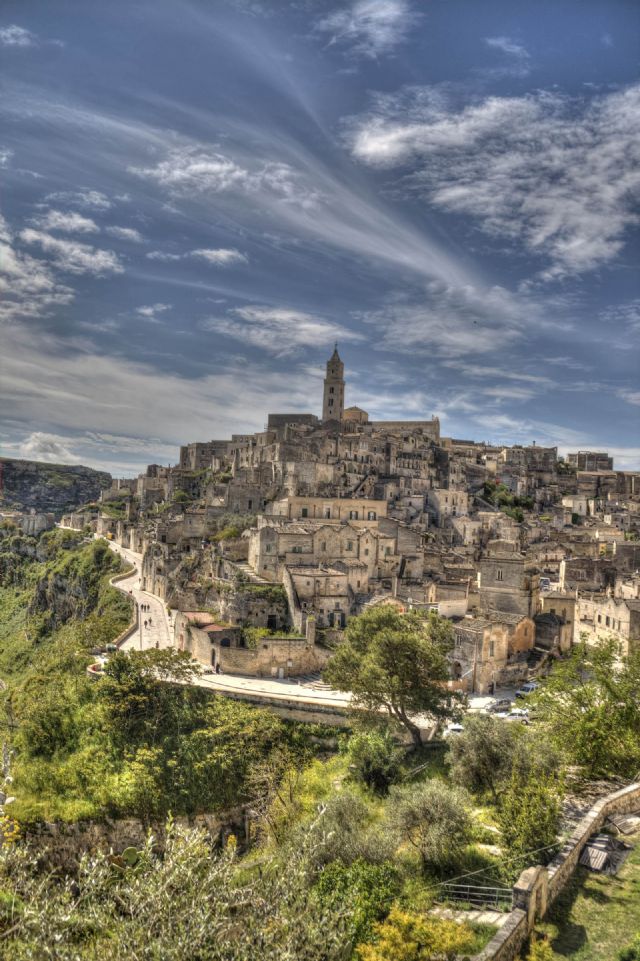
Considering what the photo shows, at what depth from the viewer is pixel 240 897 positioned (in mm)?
11922

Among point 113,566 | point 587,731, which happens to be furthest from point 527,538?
point 587,731

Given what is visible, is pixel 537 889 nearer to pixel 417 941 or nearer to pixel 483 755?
pixel 417 941

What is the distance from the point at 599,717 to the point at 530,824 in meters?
7.40

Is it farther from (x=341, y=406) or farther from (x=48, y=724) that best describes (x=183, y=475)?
(x=48, y=724)

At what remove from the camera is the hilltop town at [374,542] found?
123 feet

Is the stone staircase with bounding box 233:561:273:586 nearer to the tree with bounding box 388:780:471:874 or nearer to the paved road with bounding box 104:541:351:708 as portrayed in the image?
the paved road with bounding box 104:541:351:708

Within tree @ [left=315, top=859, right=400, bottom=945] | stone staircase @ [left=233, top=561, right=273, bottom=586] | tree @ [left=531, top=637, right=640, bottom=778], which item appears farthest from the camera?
stone staircase @ [left=233, top=561, right=273, bottom=586]

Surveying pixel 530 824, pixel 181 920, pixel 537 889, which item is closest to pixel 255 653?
pixel 530 824

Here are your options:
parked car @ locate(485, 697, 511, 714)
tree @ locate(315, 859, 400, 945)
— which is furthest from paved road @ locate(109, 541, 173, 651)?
tree @ locate(315, 859, 400, 945)

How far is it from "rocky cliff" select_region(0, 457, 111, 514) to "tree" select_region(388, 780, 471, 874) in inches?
5609

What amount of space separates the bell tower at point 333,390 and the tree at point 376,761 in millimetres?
73122

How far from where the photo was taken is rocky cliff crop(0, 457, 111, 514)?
152375mm

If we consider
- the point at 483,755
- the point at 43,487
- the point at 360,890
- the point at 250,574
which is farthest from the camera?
the point at 43,487

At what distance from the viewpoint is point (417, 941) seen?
12.2 m
